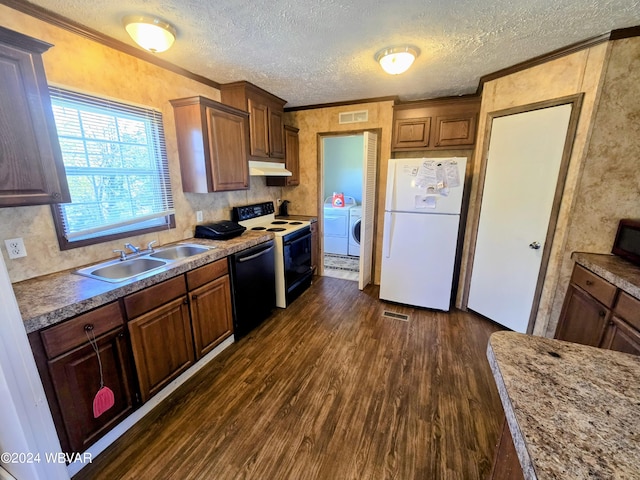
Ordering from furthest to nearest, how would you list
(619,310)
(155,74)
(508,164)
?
(508,164)
(155,74)
(619,310)

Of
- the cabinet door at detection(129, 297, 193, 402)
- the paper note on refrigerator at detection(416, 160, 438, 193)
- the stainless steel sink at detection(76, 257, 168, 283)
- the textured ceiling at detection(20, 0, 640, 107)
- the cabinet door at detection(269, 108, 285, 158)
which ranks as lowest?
the cabinet door at detection(129, 297, 193, 402)

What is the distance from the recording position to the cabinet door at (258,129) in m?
2.85

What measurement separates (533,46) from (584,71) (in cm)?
39

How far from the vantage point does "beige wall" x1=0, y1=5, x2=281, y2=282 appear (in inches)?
59.6

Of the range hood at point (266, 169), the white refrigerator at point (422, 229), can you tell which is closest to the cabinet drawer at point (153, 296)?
the range hood at point (266, 169)

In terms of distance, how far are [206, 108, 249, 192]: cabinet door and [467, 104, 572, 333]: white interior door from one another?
2.45 metres

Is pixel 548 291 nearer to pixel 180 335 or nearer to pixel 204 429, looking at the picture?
pixel 204 429

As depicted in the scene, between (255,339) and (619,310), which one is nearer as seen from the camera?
(619,310)

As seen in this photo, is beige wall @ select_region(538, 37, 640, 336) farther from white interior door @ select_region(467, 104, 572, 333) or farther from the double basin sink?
the double basin sink

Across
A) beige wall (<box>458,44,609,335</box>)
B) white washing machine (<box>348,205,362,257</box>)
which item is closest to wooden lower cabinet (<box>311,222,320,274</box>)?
white washing machine (<box>348,205,362,257</box>)

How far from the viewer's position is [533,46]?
1.99 metres

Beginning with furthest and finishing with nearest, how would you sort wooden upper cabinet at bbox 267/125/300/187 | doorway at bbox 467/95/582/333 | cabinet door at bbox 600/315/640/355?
wooden upper cabinet at bbox 267/125/300/187, doorway at bbox 467/95/582/333, cabinet door at bbox 600/315/640/355

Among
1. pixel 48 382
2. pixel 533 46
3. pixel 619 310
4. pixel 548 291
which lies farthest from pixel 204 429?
pixel 533 46

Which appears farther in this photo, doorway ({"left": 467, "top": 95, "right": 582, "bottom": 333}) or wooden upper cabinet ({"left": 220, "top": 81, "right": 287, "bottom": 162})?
wooden upper cabinet ({"left": 220, "top": 81, "right": 287, "bottom": 162})
